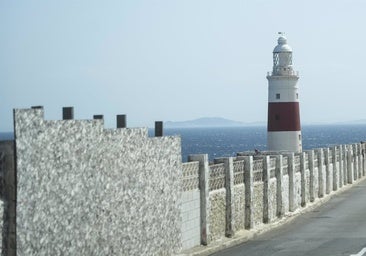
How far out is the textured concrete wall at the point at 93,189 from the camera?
468 inches

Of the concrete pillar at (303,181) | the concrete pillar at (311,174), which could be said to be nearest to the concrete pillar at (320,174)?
the concrete pillar at (311,174)

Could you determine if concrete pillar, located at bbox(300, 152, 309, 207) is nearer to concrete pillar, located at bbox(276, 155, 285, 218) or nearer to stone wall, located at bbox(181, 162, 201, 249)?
concrete pillar, located at bbox(276, 155, 285, 218)

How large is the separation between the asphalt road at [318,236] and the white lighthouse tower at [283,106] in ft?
49.6

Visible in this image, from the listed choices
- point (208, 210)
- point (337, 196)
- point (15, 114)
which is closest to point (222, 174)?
point (208, 210)

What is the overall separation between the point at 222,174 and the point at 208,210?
179cm

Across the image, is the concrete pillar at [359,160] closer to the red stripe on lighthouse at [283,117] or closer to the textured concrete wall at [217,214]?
the red stripe on lighthouse at [283,117]

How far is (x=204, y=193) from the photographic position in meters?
19.1

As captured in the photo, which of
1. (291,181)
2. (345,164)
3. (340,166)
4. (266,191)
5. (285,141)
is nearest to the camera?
(266,191)

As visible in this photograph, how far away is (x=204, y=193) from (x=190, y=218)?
0.91 meters

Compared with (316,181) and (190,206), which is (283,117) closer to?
(316,181)

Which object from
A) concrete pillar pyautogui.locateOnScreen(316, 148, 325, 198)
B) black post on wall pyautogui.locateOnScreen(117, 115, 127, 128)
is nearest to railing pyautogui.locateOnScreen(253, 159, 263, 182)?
black post on wall pyautogui.locateOnScreen(117, 115, 127, 128)

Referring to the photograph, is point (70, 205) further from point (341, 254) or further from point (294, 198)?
point (294, 198)

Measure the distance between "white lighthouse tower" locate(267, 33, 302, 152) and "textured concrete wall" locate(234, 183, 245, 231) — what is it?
74.5ft

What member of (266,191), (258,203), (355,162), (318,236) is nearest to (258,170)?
(266,191)
